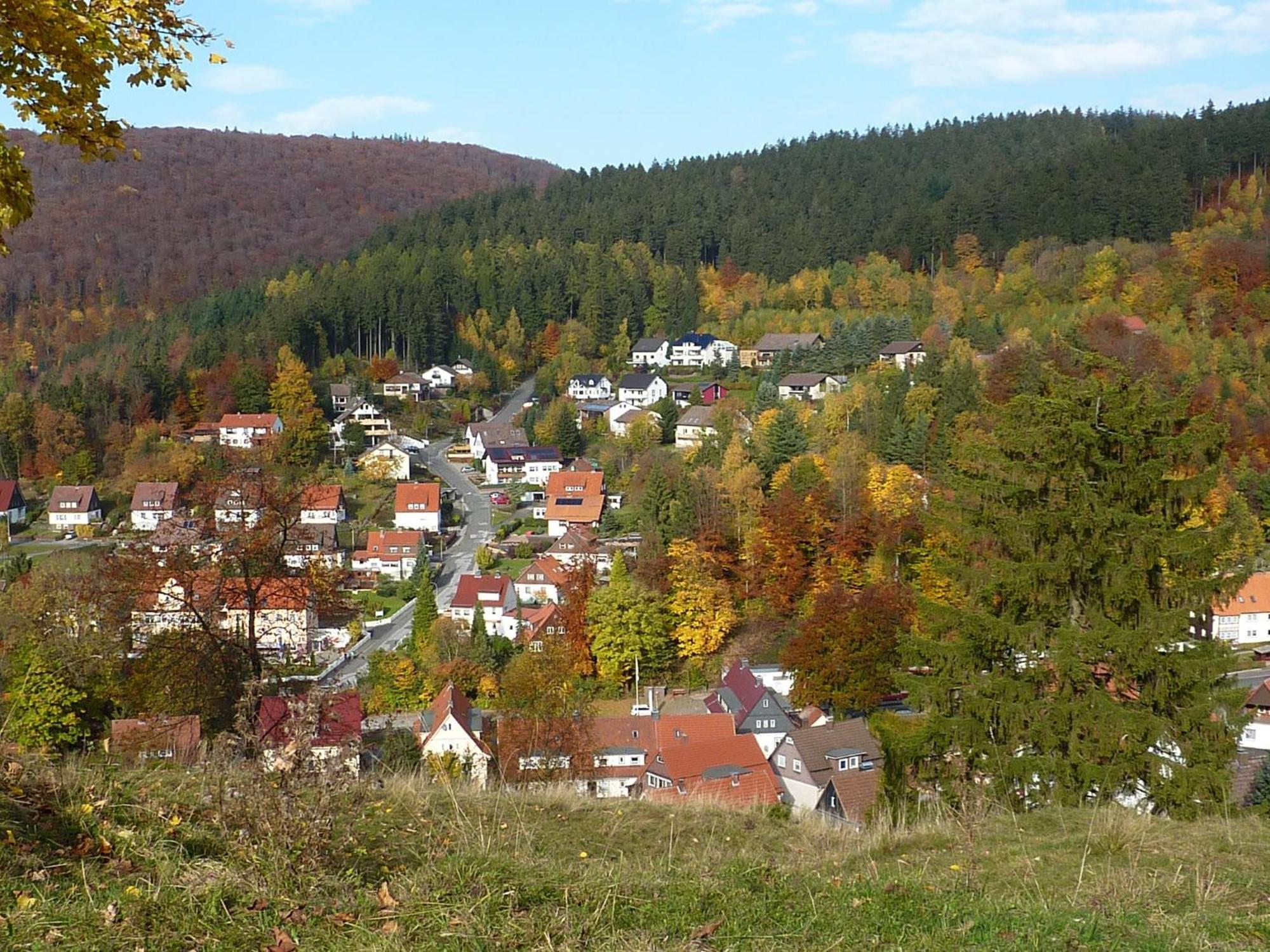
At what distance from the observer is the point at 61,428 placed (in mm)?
38031

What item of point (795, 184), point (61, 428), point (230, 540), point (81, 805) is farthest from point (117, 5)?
point (795, 184)

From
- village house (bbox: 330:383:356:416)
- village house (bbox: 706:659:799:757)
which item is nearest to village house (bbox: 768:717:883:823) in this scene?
village house (bbox: 706:659:799:757)

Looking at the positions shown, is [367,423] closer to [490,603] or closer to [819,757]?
[490,603]

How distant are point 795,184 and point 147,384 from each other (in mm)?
38882

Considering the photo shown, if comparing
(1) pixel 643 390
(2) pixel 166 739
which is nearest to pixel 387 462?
(1) pixel 643 390

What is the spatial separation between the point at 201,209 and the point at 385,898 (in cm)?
9153

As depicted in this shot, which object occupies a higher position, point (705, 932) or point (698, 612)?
point (705, 932)

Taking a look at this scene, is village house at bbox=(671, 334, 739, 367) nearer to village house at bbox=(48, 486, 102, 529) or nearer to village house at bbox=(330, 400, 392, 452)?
village house at bbox=(330, 400, 392, 452)

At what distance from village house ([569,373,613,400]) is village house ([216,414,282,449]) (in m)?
12.0

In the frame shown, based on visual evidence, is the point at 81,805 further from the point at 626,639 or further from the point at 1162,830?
the point at 626,639

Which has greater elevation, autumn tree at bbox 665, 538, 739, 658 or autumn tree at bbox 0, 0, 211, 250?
autumn tree at bbox 0, 0, 211, 250

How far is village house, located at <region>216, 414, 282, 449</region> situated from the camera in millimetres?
38875

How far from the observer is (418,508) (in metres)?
32.5

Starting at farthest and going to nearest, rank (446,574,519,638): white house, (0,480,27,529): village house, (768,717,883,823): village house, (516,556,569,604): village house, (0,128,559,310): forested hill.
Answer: (0,128,559,310): forested hill → (0,480,27,529): village house → (516,556,569,604): village house → (446,574,519,638): white house → (768,717,883,823): village house
